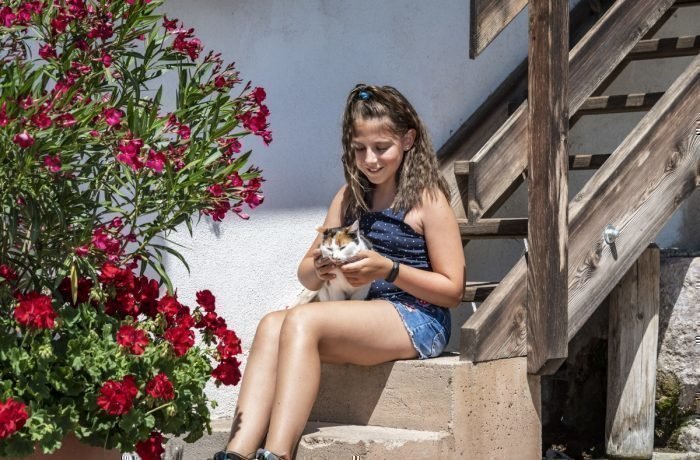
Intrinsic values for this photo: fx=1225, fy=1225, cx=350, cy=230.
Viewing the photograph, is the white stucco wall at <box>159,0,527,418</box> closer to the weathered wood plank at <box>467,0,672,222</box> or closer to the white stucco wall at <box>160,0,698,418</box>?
the white stucco wall at <box>160,0,698,418</box>

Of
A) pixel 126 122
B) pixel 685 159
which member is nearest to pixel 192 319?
pixel 126 122

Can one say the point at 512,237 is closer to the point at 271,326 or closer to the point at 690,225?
the point at 271,326

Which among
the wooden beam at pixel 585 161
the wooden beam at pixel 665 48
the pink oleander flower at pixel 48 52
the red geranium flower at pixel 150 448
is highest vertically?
the wooden beam at pixel 665 48

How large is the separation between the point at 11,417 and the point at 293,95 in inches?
93.7

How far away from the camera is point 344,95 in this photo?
17.0 feet

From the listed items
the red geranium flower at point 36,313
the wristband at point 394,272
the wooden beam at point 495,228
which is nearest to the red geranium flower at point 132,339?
the red geranium flower at point 36,313

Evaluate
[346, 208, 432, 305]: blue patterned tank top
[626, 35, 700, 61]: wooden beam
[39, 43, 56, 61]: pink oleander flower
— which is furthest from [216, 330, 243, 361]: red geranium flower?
[626, 35, 700, 61]: wooden beam

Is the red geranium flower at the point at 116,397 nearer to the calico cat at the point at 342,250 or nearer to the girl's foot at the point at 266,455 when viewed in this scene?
the girl's foot at the point at 266,455

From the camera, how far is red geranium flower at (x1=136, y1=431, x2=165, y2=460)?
11.0ft

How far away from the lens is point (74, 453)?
130 inches

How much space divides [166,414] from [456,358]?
4.05ft

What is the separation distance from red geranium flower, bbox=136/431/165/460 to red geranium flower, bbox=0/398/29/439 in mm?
417

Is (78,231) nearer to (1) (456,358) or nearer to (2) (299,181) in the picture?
(1) (456,358)

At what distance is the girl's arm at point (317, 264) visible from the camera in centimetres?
409
